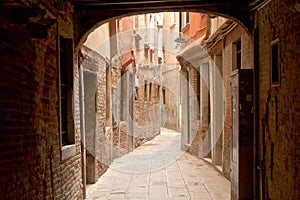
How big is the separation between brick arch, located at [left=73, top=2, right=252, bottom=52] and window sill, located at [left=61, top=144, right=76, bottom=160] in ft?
5.34

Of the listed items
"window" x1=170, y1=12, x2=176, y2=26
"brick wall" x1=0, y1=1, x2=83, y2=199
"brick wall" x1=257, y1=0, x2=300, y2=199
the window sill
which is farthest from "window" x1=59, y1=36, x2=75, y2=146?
"window" x1=170, y1=12, x2=176, y2=26

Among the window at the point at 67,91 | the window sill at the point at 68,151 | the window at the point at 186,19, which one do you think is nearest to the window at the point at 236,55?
the window at the point at 67,91

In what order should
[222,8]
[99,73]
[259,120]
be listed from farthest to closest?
[99,73] < [222,8] < [259,120]

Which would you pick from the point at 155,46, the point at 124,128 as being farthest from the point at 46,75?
the point at 155,46

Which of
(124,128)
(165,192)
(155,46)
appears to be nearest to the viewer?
(165,192)

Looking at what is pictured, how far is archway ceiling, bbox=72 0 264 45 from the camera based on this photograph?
6.38 metres

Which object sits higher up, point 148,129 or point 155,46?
point 155,46

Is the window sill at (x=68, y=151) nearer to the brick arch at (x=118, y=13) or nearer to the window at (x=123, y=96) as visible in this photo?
the brick arch at (x=118, y=13)

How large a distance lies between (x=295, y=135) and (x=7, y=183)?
3055 millimetres

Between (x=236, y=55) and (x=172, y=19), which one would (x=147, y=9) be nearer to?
(x=236, y=55)

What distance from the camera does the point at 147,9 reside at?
6.60 m

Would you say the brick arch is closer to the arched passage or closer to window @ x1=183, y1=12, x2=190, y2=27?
the arched passage

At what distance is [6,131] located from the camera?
3.27 m

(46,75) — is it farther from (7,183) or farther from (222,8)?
(222,8)
